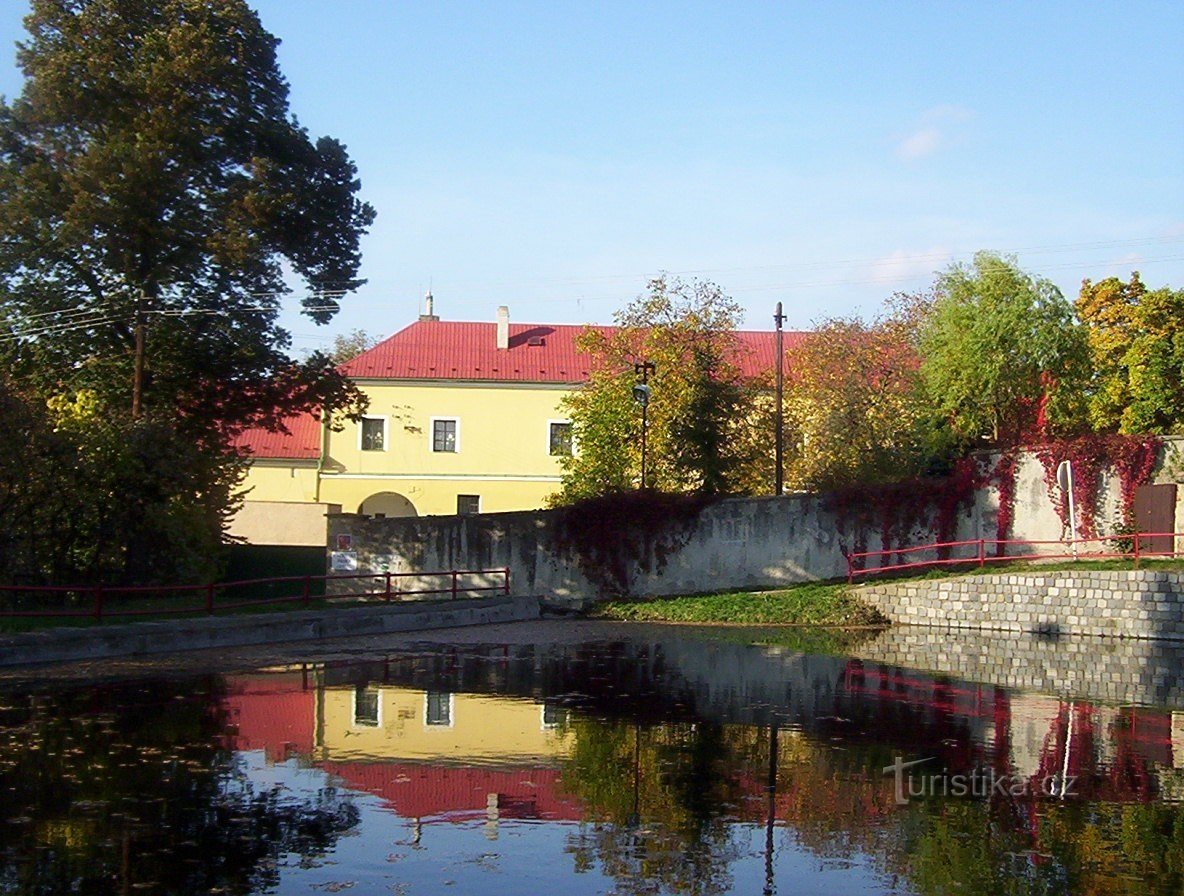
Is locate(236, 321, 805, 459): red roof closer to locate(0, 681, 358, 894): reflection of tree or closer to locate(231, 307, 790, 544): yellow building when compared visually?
locate(231, 307, 790, 544): yellow building

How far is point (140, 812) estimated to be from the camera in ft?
34.2

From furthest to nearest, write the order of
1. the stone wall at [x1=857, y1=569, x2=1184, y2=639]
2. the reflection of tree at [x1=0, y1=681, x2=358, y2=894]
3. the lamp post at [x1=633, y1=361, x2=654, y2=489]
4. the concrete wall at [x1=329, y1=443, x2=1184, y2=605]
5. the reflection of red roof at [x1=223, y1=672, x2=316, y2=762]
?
the lamp post at [x1=633, y1=361, x2=654, y2=489] < the concrete wall at [x1=329, y1=443, x2=1184, y2=605] < the stone wall at [x1=857, y1=569, x2=1184, y2=639] < the reflection of red roof at [x1=223, y1=672, x2=316, y2=762] < the reflection of tree at [x1=0, y1=681, x2=358, y2=894]

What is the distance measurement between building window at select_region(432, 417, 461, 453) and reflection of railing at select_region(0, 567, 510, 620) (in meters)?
15.1

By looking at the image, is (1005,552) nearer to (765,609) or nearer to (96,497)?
(765,609)

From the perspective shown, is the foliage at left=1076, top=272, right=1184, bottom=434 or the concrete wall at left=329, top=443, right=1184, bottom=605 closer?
the concrete wall at left=329, top=443, right=1184, bottom=605

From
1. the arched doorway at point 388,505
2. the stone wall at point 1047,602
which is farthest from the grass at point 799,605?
the arched doorway at point 388,505

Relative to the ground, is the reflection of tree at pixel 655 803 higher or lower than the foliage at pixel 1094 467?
lower

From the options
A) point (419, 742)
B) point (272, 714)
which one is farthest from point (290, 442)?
point (419, 742)

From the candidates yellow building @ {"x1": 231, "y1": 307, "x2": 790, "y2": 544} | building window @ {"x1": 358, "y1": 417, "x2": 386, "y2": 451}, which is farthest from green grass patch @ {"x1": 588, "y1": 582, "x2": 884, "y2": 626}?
building window @ {"x1": 358, "y1": 417, "x2": 386, "y2": 451}

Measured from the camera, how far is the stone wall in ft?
89.5

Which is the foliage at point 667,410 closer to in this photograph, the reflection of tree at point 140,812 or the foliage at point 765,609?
the foliage at point 765,609

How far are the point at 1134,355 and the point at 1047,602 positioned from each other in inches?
596

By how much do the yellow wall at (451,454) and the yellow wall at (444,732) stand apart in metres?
39.1

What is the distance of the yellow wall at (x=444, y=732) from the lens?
13.4 meters
